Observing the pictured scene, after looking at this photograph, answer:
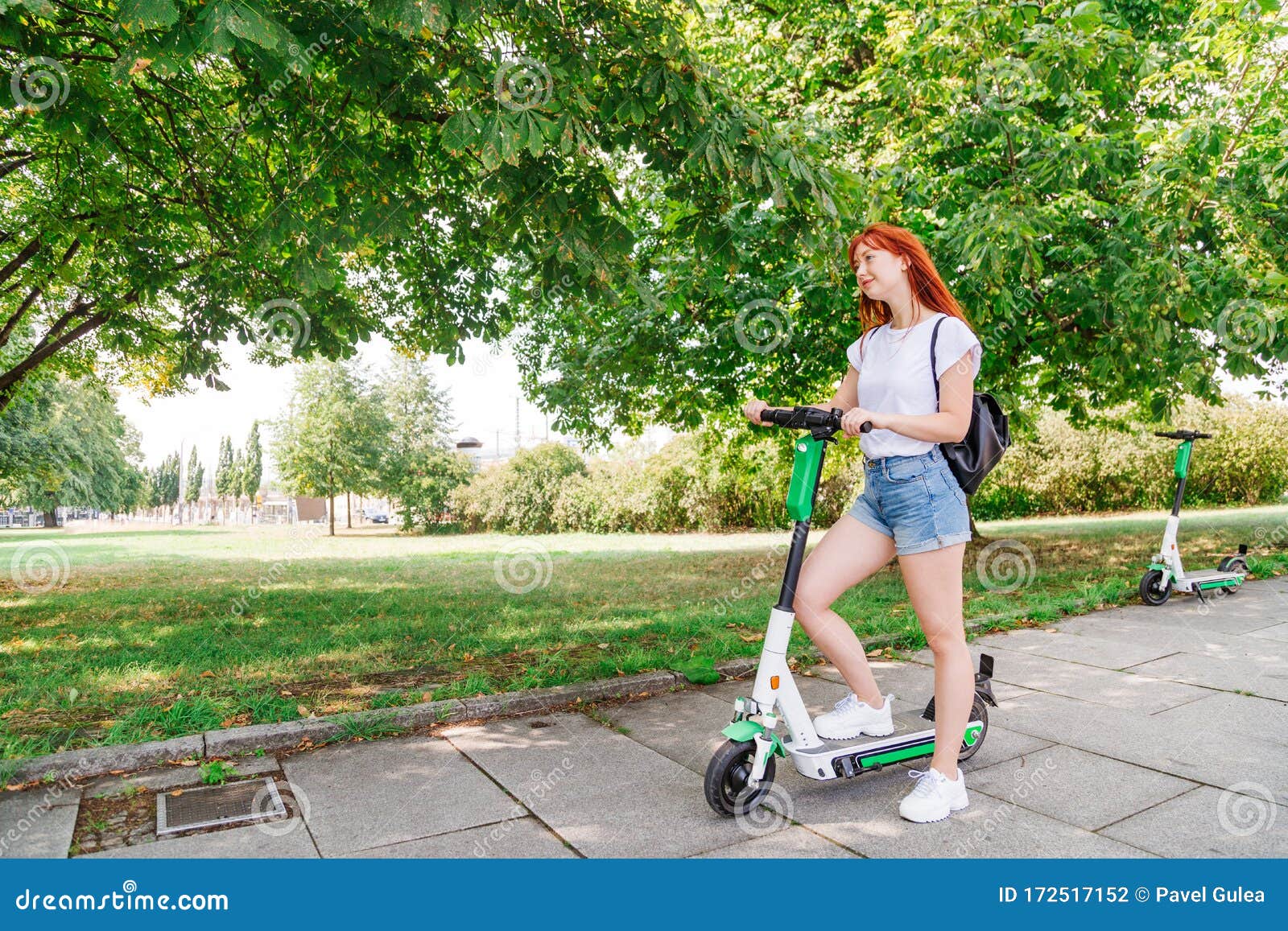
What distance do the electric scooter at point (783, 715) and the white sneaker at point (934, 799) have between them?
21cm

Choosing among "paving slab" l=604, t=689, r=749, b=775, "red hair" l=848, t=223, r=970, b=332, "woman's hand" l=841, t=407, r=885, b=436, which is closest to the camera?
"woman's hand" l=841, t=407, r=885, b=436

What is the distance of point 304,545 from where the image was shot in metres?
19.0

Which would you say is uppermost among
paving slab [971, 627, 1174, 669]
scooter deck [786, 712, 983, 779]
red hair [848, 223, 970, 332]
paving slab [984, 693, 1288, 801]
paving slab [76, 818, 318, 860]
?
red hair [848, 223, 970, 332]

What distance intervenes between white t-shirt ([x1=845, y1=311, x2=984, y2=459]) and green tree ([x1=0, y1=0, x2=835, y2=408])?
68.3 inches

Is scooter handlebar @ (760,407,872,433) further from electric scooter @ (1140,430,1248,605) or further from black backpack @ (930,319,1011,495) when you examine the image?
electric scooter @ (1140,430,1248,605)

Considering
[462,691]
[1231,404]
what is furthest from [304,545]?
[1231,404]

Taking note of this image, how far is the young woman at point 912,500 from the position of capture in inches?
113

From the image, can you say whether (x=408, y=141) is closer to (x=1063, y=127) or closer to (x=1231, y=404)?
(x=1063, y=127)

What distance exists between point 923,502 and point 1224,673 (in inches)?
136

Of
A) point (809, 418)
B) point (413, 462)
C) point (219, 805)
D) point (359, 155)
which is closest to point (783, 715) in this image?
point (809, 418)

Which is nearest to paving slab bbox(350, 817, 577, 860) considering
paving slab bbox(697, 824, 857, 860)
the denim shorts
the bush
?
paving slab bbox(697, 824, 857, 860)

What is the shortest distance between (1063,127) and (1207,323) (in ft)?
7.99

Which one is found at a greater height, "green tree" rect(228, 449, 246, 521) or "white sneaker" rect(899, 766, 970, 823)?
"green tree" rect(228, 449, 246, 521)

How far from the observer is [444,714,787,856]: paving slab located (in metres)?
2.87
